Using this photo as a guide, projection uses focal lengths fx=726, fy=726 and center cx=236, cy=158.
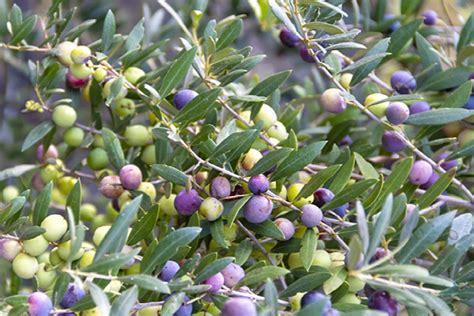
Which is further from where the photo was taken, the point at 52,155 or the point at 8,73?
the point at 8,73

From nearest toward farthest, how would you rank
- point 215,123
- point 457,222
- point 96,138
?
point 457,222, point 215,123, point 96,138

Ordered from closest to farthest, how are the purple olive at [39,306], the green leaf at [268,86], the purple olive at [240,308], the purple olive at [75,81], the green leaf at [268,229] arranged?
the purple olive at [240,308]
the purple olive at [39,306]
the green leaf at [268,229]
the green leaf at [268,86]
the purple olive at [75,81]

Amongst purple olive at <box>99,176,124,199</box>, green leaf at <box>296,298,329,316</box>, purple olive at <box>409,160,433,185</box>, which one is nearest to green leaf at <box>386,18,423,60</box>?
purple olive at <box>409,160,433,185</box>

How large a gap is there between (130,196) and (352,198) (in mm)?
286

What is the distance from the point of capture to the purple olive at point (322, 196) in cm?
84

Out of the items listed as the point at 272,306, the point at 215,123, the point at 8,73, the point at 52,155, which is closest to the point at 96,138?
the point at 52,155

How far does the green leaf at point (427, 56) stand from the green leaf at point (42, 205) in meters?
0.55

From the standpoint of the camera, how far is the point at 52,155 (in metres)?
1.09

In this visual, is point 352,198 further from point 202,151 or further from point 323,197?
point 202,151

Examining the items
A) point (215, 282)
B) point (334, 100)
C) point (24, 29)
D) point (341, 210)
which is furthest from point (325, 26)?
point (24, 29)

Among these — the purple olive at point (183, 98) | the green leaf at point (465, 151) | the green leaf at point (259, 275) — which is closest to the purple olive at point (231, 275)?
the green leaf at point (259, 275)

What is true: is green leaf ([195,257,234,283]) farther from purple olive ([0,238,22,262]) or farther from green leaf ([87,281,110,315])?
purple olive ([0,238,22,262])

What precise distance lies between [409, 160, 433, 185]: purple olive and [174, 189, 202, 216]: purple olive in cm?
27

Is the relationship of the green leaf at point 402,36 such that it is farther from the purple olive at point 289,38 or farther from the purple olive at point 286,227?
the purple olive at point 286,227
